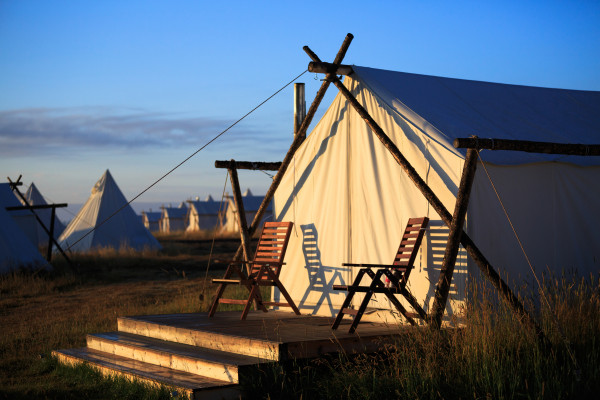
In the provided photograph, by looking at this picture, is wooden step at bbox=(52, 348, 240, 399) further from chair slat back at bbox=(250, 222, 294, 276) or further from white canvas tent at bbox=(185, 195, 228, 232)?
white canvas tent at bbox=(185, 195, 228, 232)

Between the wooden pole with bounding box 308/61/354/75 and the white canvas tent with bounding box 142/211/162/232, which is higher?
the wooden pole with bounding box 308/61/354/75

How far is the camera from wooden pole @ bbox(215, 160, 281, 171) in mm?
8406

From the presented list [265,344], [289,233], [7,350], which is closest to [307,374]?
[265,344]

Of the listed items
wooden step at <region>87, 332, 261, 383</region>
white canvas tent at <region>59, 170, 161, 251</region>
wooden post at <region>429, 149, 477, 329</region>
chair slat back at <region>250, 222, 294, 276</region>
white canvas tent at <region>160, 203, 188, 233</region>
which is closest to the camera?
wooden step at <region>87, 332, 261, 383</region>

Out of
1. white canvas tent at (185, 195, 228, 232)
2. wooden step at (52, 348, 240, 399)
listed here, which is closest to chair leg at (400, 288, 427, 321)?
wooden step at (52, 348, 240, 399)

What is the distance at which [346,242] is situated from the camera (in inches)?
290

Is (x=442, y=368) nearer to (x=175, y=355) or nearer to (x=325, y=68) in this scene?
(x=175, y=355)

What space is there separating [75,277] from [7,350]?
22.1 feet

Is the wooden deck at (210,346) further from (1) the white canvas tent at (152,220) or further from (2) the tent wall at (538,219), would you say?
(1) the white canvas tent at (152,220)

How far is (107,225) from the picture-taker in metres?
22.3

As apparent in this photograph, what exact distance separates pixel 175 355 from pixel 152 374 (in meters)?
0.23

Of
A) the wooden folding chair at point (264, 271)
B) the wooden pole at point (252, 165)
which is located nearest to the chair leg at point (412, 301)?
the wooden folding chair at point (264, 271)

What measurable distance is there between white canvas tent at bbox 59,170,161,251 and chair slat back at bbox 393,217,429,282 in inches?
644

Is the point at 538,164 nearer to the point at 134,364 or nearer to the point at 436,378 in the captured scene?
the point at 436,378
